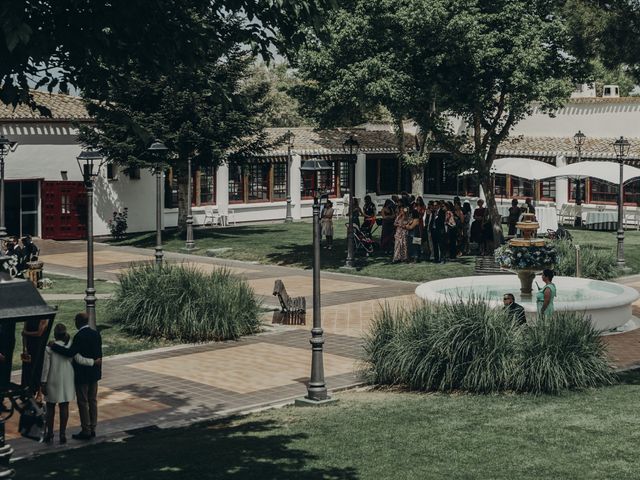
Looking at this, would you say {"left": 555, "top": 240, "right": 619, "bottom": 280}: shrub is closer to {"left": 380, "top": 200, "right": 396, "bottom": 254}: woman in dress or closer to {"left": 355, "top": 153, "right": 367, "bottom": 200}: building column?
{"left": 380, "top": 200, "right": 396, "bottom": 254}: woman in dress

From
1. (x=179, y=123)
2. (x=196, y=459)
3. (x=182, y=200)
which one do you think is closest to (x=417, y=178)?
(x=182, y=200)

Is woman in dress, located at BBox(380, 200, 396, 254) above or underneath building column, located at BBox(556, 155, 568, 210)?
underneath

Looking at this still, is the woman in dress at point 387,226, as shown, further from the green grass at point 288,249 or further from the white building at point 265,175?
the white building at point 265,175

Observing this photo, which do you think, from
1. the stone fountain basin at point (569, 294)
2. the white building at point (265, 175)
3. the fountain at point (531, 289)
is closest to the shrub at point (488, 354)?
the stone fountain basin at point (569, 294)

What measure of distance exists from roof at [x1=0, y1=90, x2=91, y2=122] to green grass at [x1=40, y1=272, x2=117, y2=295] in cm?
932

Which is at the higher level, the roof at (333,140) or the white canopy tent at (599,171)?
the roof at (333,140)

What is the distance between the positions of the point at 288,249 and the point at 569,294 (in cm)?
1405

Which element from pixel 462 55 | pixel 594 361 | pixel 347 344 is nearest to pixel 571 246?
pixel 462 55

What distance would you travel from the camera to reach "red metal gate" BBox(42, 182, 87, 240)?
133ft

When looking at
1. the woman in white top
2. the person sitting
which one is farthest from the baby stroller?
the woman in white top

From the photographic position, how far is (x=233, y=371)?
63.0 feet

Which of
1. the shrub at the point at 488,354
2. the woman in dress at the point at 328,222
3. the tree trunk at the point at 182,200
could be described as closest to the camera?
the shrub at the point at 488,354

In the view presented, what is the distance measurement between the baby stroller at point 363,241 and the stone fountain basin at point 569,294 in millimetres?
8528

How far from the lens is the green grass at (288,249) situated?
3133 centimetres
